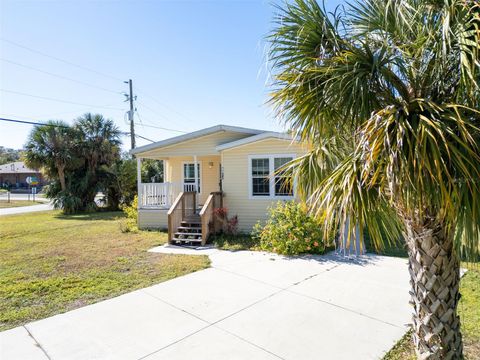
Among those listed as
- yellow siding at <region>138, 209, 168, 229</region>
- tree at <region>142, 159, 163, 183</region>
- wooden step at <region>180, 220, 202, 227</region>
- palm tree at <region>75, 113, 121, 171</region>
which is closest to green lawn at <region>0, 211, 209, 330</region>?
yellow siding at <region>138, 209, 168, 229</region>

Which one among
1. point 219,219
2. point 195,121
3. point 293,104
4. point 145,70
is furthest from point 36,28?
point 195,121

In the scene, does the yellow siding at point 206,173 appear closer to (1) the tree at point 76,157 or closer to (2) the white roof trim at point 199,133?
(2) the white roof trim at point 199,133

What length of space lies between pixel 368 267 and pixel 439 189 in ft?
16.4

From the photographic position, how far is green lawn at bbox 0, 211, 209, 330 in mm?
4762

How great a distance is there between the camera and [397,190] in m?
2.00

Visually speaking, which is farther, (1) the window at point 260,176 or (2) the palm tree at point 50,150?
(2) the palm tree at point 50,150

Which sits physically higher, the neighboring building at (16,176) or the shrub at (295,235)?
the neighboring building at (16,176)

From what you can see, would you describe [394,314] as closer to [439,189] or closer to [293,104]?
[439,189]

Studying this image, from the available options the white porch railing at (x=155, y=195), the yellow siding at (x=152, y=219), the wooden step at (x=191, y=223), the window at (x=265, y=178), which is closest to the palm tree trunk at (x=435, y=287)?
the window at (x=265, y=178)

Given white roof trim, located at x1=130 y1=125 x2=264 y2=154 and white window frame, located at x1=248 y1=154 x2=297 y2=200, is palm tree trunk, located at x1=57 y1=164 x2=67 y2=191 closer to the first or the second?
white roof trim, located at x1=130 y1=125 x2=264 y2=154

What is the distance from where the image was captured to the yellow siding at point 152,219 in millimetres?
12023

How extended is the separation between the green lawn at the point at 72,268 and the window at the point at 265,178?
3714 millimetres

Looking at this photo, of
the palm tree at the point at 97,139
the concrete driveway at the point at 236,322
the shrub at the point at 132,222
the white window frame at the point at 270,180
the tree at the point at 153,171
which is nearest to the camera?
the concrete driveway at the point at 236,322

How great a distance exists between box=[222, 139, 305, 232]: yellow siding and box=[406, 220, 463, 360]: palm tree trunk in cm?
741
